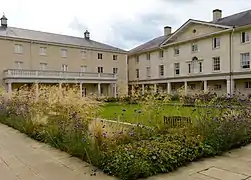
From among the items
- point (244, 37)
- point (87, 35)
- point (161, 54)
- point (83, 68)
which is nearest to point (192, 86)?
point (161, 54)

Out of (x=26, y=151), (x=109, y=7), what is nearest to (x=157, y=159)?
(x=26, y=151)

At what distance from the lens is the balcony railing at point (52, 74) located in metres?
28.3

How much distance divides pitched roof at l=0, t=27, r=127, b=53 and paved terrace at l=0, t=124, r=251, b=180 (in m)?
27.9

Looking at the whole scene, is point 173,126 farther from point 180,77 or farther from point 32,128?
point 180,77

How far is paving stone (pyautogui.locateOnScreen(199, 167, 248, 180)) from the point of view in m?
4.38

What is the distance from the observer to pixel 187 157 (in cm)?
533

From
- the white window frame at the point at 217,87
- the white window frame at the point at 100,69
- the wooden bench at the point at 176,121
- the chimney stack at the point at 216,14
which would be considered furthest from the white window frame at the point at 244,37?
the wooden bench at the point at 176,121

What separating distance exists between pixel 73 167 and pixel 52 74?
27213 millimetres

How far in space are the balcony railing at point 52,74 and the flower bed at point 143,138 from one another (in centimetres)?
2105

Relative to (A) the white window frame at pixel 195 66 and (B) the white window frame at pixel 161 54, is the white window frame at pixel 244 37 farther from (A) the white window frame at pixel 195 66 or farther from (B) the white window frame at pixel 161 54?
(B) the white window frame at pixel 161 54

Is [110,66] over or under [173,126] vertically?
over

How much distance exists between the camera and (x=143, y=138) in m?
6.49

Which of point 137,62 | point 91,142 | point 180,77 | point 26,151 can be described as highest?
point 137,62

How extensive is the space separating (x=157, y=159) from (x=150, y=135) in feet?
6.07
